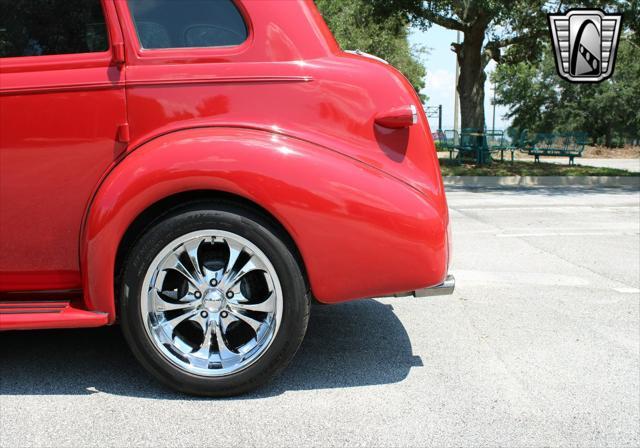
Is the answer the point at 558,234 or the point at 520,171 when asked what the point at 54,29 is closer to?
the point at 558,234

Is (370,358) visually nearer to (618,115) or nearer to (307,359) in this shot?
(307,359)

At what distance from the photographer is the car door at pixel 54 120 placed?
9.81ft

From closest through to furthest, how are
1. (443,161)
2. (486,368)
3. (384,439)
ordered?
(384,439) < (486,368) < (443,161)

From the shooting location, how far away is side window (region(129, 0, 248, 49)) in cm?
305

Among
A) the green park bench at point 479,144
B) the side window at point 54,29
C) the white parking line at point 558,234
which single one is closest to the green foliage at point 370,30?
the green park bench at point 479,144

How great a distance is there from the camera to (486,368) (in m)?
3.47

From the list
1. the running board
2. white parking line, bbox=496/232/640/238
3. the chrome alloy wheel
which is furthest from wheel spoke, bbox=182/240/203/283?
white parking line, bbox=496/232/640/238

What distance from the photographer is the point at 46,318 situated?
2.95 metres

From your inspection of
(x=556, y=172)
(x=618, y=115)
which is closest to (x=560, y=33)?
(x=556, y=172)

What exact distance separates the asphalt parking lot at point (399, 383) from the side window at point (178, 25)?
1569 mm

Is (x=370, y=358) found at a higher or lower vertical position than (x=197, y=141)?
lower

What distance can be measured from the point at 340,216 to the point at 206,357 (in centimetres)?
86
